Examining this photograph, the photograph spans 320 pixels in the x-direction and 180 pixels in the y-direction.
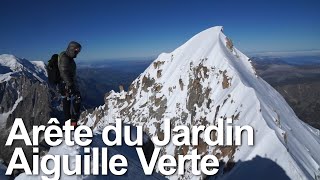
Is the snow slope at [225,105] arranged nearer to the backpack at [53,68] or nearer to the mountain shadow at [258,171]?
the mountain shadow at [258,171]

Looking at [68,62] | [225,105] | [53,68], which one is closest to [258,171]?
[53,68]

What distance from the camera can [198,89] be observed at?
15075 centimetres

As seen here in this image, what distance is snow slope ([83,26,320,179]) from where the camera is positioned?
72.1 metres

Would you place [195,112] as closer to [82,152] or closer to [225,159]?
[225,159]

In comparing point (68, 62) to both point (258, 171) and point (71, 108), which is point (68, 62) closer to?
point (71, 108)

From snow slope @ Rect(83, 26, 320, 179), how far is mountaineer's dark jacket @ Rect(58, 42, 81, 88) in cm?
2419

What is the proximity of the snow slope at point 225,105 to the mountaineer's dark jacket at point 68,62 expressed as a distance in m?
24.2

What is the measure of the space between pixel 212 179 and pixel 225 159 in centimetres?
569

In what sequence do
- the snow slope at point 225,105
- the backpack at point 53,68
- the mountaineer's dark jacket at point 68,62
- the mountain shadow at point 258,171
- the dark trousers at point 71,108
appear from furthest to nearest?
1. the snow slope at point 225,105
2. the mountain shadow at point 258,171
3. the dark trousers at point 71,108
4. the backpack at point 53,68
5. the mountaineer's dark jacket at point 68,62

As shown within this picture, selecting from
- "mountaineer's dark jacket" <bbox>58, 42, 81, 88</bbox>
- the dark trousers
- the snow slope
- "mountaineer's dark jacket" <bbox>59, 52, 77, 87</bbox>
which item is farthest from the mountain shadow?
"mountaineer's dark jacket" <bbox>58, 42, 81, 88</bbox>

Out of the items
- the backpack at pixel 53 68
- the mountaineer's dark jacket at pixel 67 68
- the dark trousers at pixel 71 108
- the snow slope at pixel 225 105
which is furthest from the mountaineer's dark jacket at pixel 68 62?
the snow slope at pixel 225 105

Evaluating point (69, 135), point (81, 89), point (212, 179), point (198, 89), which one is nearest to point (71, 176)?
point (69, 135)

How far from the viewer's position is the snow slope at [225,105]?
7212 cm

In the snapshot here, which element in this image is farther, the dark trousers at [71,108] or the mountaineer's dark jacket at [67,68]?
the dark trousers at [71,108]
